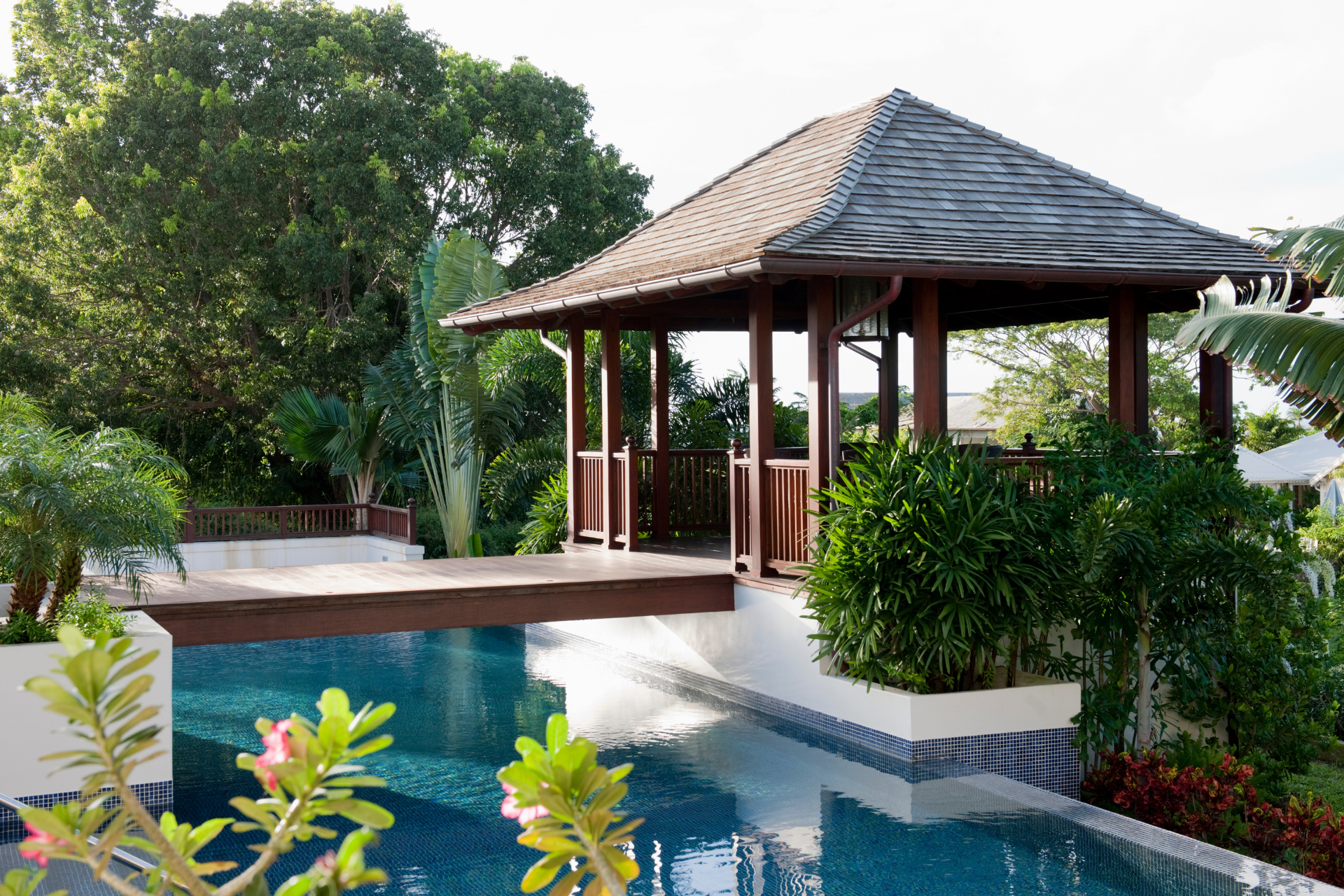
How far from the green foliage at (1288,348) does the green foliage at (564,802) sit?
5.70m

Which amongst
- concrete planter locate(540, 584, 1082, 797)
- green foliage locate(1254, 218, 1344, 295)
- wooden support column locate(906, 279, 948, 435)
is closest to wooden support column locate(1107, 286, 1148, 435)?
wooden support column locate(906, 279, 948, 435)

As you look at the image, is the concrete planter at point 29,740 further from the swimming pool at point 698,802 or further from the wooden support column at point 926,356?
the wooden support column at point 926,356

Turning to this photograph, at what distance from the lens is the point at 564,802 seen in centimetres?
172

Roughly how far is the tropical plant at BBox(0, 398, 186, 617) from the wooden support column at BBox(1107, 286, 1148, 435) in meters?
7.30

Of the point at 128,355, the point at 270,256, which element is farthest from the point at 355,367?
the point at 128,355

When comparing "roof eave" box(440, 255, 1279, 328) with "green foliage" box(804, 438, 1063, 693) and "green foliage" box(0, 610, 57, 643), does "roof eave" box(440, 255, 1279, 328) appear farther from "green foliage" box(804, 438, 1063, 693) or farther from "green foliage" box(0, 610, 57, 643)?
"green foliage" box(0, 610, 57, 643)

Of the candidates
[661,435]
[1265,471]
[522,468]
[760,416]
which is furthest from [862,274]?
[1265,471]

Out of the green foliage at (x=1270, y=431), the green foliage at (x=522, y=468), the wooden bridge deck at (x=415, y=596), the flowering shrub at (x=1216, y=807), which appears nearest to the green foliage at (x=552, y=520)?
the green foliage at (x=522, y=468)

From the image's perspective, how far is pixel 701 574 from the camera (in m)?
9.58

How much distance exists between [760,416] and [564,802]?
773 cm

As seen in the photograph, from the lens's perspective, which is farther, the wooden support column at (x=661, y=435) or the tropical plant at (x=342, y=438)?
the tropical plant at (x=342, y=438)

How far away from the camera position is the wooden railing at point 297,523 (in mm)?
19656

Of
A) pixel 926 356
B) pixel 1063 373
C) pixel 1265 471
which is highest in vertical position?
pixel 1063 373

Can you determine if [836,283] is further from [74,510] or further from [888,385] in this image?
[74,510]
